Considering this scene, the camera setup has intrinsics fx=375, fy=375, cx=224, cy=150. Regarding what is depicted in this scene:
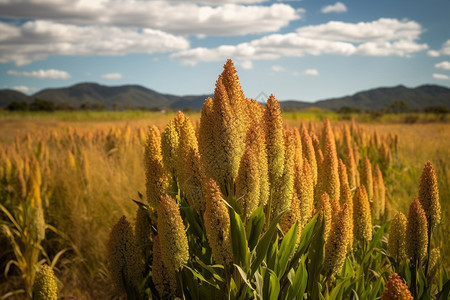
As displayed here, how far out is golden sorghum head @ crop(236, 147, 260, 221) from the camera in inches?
49.9

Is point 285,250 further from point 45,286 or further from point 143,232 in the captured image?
point 45,286

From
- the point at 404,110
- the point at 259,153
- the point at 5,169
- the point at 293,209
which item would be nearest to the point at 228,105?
the point at 259,153

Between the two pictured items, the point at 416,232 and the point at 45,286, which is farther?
the point at 416,232

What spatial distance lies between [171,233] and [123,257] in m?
0.45

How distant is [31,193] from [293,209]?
4087 millimetres

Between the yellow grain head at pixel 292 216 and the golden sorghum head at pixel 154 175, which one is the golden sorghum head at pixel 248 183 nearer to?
the yellow grain head at pixel 292 216

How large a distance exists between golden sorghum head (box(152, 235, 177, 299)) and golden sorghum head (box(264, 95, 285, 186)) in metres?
0.60

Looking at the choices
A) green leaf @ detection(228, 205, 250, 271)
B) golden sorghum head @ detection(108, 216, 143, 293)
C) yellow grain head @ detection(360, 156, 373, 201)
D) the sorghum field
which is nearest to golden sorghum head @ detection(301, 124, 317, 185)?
the sorghum field

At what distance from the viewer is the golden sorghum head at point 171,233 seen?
1374mm

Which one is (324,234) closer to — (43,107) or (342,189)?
(342,189)

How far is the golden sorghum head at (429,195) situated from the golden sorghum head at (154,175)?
1217 millimetres

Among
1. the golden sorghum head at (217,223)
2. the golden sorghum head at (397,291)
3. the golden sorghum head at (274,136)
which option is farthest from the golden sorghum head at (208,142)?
the golden sorghum head at (397,291)

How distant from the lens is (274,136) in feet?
4.69

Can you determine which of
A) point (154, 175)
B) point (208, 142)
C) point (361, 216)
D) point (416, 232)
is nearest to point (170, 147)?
point (154, 175)
